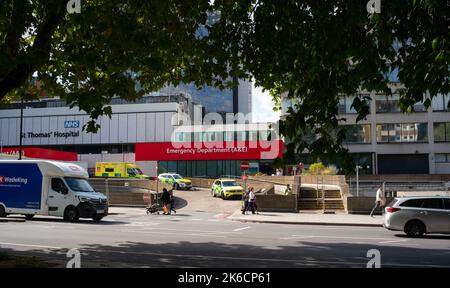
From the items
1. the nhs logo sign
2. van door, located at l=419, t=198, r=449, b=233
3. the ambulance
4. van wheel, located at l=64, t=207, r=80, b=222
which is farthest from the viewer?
the nhs logo sign

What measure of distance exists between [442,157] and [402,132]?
5887 mm

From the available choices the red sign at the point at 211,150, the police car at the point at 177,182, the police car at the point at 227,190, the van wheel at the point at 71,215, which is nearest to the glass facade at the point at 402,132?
the red sign at the point at 211,150

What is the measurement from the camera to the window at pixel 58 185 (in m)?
22.9

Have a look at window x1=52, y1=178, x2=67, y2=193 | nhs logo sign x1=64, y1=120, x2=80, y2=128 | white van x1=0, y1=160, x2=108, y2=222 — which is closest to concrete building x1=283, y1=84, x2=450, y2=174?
nhs logo sign x1=64, y1=120, x2=80, y2=128

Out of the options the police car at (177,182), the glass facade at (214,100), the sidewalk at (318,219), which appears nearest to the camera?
the sidewalk at (318,219)

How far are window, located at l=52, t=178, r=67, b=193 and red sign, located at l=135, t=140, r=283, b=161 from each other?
39.7 m

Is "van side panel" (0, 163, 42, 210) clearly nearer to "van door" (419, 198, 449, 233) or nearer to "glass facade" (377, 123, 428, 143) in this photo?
"van door" (419, 198, 449, 233)

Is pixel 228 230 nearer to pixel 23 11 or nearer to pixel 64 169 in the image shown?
pixel 64 169

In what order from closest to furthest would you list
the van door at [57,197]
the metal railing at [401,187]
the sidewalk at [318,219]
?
the van door at [57,197] → the sidewalk at [318,219] → the metal railing at [401,187]

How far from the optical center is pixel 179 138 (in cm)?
6906

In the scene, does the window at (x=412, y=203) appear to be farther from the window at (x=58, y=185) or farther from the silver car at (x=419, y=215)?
the window at (x=58, y=185)

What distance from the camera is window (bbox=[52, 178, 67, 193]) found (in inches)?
901

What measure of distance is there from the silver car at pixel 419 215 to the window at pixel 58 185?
15094mm
